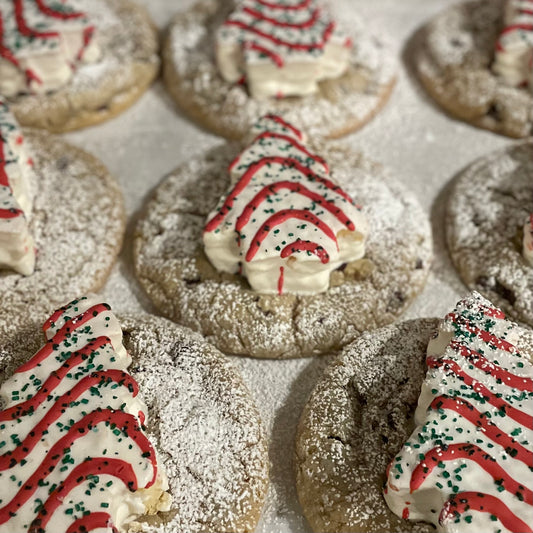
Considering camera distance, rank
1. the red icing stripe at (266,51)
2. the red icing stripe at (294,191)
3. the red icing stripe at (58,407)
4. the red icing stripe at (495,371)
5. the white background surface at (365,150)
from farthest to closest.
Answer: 1. the red icing stripe at (266,51)
2. the white background surface at (365,150)
3. the red icing stripe at (294,191)
4. the red icing stripe at (495,371)
5. the red icing stripe at (58,407)

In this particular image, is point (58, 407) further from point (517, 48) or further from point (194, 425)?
point (517, 48)

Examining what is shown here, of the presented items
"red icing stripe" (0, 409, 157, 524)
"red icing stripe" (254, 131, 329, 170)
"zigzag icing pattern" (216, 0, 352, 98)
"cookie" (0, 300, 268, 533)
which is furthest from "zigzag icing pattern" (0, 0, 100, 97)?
"red icing stripe" (0, 409, 157, 524)

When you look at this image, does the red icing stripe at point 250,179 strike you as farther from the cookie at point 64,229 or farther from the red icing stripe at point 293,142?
the cookie at point 64,229

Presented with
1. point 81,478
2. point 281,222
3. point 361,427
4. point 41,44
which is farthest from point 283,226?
point 41,44

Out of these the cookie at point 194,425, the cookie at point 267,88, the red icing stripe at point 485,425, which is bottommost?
the cookie at point 194,425

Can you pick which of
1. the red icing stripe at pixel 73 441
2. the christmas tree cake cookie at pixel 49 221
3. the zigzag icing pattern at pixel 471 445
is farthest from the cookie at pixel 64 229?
the zigzag icing pattern at pixel 471 445

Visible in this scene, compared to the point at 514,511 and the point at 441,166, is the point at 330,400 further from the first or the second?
the point at 441,166

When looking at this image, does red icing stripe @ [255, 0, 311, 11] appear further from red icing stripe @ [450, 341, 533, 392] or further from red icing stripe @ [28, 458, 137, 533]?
red icing stripe @ [28, 458, 137, 533]
